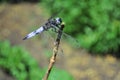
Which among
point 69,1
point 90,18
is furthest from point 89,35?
point 69,1

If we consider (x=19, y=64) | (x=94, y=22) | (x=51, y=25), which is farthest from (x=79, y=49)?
(x=51, y=25)

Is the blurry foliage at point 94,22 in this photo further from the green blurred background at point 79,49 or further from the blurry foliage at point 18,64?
the blurry foliage at point 18,64

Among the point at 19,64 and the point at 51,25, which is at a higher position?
the point at 51,25

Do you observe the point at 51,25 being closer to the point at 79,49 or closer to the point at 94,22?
the point at 94,22

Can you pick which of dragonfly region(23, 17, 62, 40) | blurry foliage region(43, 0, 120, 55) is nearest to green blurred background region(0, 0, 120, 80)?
blurry foliage region(43, 0, 120, 55)

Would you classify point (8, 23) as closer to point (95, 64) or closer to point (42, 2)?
point (42, 2)

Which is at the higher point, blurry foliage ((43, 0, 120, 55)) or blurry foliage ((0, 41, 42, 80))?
Result: blurry foliage ((43, 0, 120, 55))

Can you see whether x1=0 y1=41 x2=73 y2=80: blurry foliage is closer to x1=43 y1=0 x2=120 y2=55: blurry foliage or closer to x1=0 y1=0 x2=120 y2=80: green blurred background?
Answer: x1=0 y1=0 x2=120 y2=80: green blurred background
